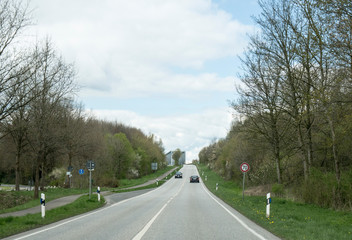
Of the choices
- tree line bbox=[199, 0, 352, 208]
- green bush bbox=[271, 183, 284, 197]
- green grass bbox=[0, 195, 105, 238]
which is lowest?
green bush bbox=[271, 183, 284, 197]

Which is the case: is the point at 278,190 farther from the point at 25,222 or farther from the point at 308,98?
the point at 25,222

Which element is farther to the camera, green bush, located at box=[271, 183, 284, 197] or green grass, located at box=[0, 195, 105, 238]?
green bush, located at box=[271, 183, 284, 197]

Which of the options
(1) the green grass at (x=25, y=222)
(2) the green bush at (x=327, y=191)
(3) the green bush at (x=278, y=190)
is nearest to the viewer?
(1) the green grass at (x=25, y=222)

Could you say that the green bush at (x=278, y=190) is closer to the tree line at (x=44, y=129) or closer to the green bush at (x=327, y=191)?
the green bush at (x=327, y=191)

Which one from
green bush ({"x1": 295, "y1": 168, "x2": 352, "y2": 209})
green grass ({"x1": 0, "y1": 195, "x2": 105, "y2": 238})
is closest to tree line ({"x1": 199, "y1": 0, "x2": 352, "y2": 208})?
green bush ({"x1": 295, "y1": 168, "x2": 352, "y2": 209})

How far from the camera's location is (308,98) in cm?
1312

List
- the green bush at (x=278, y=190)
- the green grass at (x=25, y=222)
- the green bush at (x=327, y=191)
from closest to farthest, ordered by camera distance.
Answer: the green grass at (x=25, y=222)
the green bush at (x=327, y=191)
the green bush at (x=278, y=190)

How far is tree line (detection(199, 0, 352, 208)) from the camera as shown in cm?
1219

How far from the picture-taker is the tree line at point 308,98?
12.2 metres

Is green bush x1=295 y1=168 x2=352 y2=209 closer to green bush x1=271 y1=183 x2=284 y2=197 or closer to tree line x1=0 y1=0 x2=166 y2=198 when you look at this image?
green bush x1=271 y1=183 x2=284 y2=197

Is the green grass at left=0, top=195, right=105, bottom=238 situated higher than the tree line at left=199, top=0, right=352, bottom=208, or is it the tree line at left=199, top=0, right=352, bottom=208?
the tree line at left=199, top=0, right=352, bottom=208

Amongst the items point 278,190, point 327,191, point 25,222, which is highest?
point 327,191

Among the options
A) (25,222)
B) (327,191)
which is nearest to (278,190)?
(327,191)

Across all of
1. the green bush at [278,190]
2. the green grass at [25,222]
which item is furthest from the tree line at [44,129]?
the green bush at [278,190]
